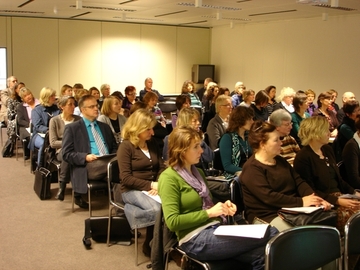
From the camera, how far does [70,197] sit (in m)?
5.61

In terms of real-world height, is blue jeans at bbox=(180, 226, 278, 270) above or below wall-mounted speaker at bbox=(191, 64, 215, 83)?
below

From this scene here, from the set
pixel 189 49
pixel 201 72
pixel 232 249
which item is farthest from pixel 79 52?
pixel 232 249

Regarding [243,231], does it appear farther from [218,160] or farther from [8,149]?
[8,149]

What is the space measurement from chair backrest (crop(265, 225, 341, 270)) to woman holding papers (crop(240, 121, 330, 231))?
2.15ft

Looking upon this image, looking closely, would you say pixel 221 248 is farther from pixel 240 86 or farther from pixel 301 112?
pixel 240 86

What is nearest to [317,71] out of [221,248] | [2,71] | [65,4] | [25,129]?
[65,4]

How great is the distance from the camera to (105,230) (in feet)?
13.7

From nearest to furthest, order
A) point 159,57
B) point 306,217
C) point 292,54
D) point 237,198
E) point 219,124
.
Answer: point 306,217 → point 237,198 → point 219,124 → point 292,54 → point 159,57

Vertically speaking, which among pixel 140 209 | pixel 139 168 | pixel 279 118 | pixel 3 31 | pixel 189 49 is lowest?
pixel 140 209

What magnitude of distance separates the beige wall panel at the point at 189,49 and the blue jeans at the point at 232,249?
11.5 m

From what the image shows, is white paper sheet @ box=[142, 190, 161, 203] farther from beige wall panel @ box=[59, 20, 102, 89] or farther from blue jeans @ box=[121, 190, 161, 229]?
beige wall panel @ box=[59, 20, 102, 89]

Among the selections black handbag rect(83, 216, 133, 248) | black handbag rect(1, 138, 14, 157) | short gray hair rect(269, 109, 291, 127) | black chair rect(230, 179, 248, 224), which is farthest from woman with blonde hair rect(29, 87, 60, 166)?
black chair rect(230, 179, 248, 224)

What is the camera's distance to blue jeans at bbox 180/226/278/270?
259cm

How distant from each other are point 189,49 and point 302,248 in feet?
39.9
